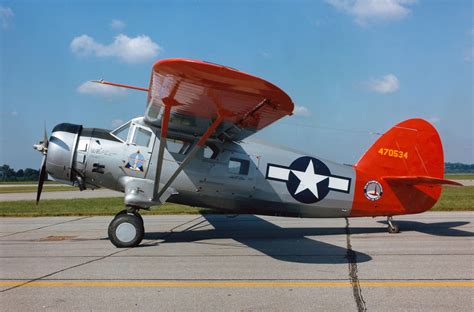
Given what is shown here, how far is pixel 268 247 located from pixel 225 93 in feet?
10.6

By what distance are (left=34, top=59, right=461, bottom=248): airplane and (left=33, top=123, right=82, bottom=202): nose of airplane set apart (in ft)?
0.07

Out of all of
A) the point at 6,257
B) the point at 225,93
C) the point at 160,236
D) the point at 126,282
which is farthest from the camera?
the point at 160,236

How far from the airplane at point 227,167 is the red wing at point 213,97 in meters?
0.04

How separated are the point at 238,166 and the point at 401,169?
12.7 feet

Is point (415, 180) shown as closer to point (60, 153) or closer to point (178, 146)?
point (178, 146)

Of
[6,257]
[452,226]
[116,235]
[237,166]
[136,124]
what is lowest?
[6,257]

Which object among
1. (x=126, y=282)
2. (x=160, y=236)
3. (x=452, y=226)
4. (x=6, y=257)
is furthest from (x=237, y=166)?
(x=452, y=226)

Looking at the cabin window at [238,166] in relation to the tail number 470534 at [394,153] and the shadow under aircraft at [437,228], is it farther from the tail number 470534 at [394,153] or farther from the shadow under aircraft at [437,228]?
the shadow under aircraft at [437,228]

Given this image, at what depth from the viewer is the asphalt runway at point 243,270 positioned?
434 centimetres

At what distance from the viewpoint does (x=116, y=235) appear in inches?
305

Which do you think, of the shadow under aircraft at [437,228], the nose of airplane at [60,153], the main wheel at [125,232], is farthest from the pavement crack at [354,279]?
the nose of airplane at [60,153]

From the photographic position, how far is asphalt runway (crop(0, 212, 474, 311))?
4344 mm

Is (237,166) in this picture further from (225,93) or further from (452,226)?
(452,226)

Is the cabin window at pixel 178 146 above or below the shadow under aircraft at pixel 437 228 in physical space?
above
